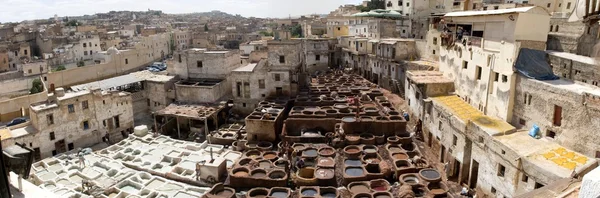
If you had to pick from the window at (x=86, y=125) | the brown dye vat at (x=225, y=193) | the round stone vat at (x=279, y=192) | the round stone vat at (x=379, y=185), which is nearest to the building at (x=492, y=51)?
the round stone vat at (x=379, y=185)

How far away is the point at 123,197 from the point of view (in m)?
23.6

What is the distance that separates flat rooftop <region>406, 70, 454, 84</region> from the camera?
1152 inches

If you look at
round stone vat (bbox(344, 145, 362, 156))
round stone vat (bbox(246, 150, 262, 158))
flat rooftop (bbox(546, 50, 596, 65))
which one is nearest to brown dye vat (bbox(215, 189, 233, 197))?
round stone vat (bbox(246, 150, 262, 158))

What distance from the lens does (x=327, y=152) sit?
91.0ft

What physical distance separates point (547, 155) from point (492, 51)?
336 inches

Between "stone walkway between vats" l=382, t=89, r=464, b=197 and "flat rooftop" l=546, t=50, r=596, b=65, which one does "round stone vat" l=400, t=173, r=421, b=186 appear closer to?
"stone walkway between vats" l=382, t=89, r=464, b=197

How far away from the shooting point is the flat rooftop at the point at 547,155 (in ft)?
52.2

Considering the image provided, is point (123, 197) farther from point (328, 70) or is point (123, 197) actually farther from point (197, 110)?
point (328, 70)

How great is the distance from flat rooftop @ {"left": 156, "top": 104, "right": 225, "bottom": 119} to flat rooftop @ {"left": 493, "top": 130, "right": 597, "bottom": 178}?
23.6m

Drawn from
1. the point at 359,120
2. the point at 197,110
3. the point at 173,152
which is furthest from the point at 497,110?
the point at 197,110

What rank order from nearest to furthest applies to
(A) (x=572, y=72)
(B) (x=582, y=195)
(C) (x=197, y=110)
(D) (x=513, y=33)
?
(B) (x=582, y=195) → (A) (x=572, y=72) → (D) (x=513, y=33) → (C) (x=197, y=110)

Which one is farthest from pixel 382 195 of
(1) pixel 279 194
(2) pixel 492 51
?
(2) pixel 492 51

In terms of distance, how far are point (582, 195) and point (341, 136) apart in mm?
25114

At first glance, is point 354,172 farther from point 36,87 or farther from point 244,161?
point 36,87
